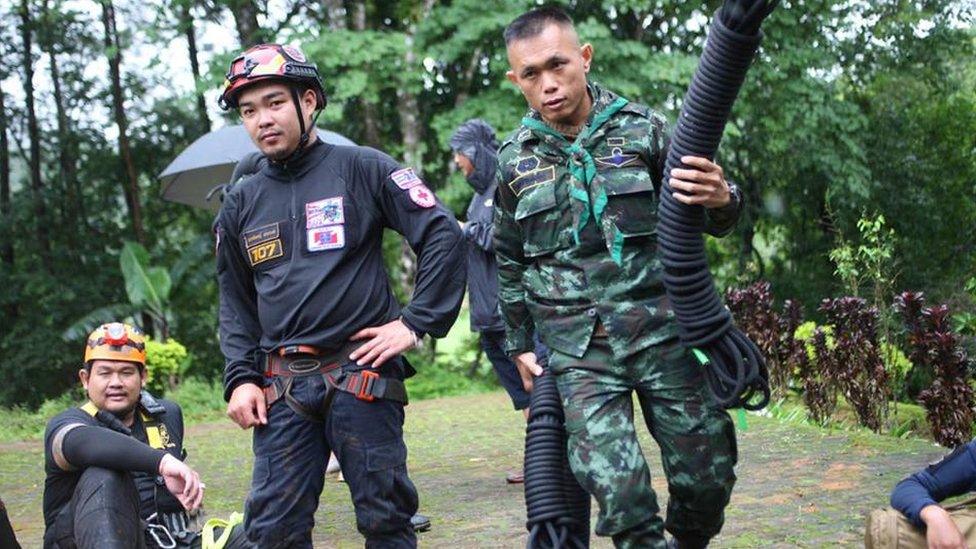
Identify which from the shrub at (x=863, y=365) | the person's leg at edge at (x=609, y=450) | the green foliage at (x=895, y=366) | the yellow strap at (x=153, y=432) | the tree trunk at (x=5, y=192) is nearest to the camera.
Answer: the person's leg at edge at (x=609, y=450)

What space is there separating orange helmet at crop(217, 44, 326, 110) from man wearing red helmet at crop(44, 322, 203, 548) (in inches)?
55.6

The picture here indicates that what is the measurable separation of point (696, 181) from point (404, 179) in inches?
50.0

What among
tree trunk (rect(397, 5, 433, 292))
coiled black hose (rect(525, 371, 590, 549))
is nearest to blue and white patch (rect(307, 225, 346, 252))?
coiled black hose (rect(525, 371, 590, 549))

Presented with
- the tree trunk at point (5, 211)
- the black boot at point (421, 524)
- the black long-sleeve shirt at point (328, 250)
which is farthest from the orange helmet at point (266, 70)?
the tree trunk at point (5, 211)

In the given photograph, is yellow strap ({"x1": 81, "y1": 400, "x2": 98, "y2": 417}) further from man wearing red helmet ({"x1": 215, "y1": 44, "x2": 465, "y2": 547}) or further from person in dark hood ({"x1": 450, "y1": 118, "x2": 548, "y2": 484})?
person in dark hood ({"x1": 450, "y1": 118, "x2": 548, "y2": 484})

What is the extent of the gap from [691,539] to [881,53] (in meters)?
19.5

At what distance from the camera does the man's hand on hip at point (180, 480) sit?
4.97 meters

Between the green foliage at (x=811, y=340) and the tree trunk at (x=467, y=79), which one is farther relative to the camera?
the tree trunk at (x=467, y=79)

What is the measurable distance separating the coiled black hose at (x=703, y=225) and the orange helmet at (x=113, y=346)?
2.59 metres

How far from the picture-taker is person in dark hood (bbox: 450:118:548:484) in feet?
25.8

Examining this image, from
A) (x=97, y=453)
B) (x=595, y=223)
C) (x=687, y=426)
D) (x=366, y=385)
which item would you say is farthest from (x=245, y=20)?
(x=687, y=426)

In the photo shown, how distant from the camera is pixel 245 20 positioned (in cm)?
2252

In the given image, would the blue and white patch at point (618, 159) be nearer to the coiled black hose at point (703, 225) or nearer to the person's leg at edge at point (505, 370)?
the coiled black hose at point (703, 225)

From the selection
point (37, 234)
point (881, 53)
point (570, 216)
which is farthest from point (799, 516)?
point (37, 234)
